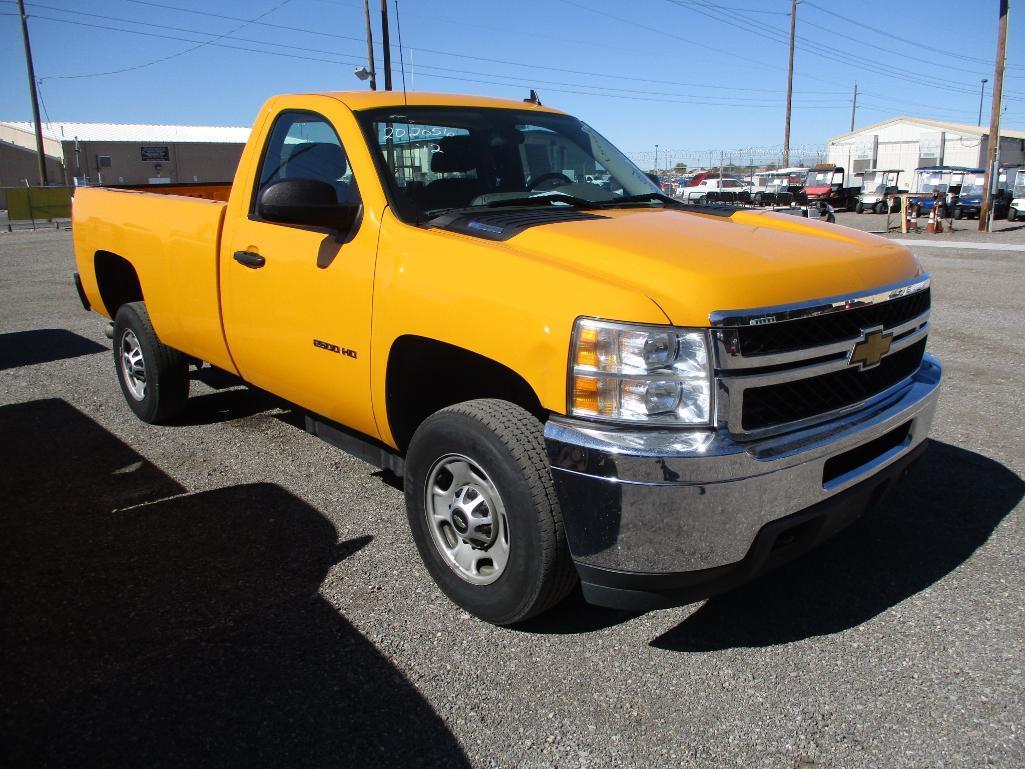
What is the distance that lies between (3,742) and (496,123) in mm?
3203

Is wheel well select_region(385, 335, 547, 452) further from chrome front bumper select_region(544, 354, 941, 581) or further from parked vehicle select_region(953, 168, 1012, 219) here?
parked vehicle select_region(953, 168, 1012, 219)

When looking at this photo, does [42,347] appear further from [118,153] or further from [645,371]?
[118,153]

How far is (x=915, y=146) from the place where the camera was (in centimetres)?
5181

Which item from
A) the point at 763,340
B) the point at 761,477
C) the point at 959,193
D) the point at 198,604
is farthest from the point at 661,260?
the point at 959,193

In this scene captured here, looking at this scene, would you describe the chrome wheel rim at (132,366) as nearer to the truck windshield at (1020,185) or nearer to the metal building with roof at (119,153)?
the truck windshield at (1020,185)

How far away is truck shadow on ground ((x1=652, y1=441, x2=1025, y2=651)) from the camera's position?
3.08m

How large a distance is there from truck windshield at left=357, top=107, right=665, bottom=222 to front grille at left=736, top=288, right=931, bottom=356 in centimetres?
138

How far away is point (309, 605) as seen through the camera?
3.24 m

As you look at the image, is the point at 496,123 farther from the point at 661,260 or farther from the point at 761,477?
the point at 761,477

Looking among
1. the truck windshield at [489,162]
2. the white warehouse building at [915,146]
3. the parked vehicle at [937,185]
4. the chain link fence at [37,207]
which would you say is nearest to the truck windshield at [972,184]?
the parked vehicle at [937,185]

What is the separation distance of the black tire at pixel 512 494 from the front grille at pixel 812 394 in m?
0.68

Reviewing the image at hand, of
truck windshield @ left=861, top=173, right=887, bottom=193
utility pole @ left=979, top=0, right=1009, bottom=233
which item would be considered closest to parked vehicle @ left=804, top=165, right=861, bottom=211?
truck windshield @ left=861, top=173, right=887, bottom=193

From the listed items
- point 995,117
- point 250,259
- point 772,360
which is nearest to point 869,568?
point 772,360

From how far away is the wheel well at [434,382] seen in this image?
3057 millimetres
